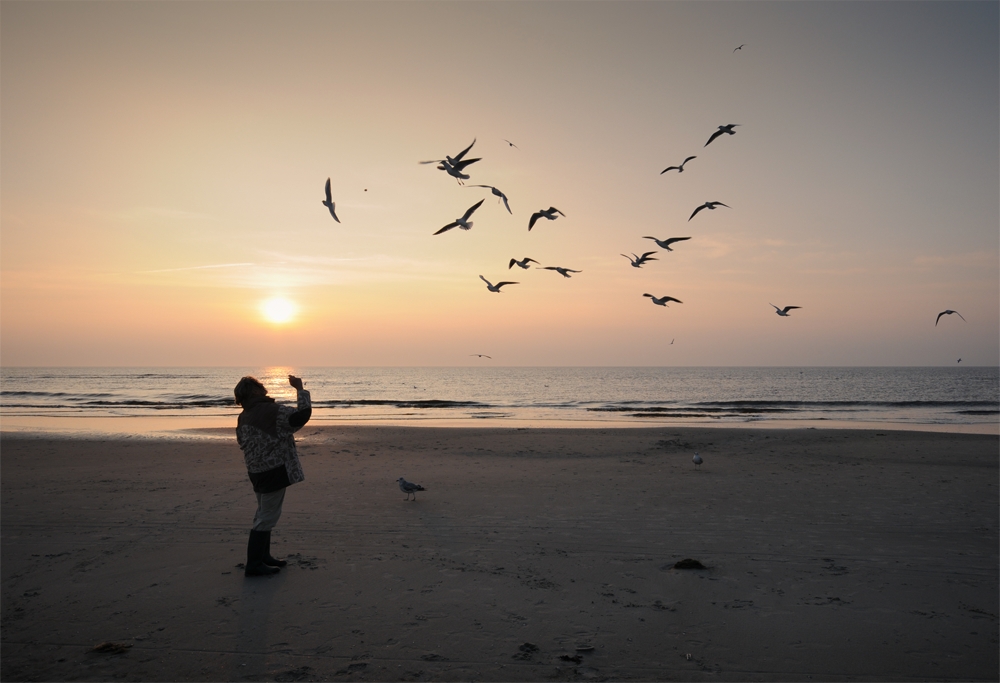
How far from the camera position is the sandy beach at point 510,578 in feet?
14.0

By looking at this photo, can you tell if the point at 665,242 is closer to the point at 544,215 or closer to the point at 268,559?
the point at 544,215

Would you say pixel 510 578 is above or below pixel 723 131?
below

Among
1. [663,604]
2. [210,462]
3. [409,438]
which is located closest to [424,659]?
[663,604]

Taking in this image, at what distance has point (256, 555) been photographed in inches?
225

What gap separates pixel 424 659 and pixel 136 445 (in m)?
15.6

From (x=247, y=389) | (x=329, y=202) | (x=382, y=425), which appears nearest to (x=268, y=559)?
(x=247, y=389)

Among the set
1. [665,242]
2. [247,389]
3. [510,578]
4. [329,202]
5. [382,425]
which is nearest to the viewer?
[247,389]

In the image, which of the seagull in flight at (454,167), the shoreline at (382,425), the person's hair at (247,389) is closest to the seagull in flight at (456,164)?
the seagull in flight at (454,167)

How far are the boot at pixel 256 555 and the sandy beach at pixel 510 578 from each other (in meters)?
0.15

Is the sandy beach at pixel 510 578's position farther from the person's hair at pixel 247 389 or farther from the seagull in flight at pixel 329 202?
the seagull in flight at pixel 329 202

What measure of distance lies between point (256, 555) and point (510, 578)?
243 centimetres

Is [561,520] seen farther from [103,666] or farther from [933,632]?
[103,666]

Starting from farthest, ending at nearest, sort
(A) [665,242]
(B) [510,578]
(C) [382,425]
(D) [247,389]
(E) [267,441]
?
(C) [382,425], (A) [665,242], (B) [510,578], (D) [247,389], (E) [267,441]

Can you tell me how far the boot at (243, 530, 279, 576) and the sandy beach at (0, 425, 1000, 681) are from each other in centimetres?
15
